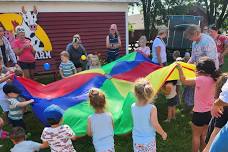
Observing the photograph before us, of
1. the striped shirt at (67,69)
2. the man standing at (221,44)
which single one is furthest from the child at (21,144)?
the man standing at (221,44)

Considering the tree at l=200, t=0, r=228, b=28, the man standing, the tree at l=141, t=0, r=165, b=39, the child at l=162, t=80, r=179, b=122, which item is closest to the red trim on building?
the man standing

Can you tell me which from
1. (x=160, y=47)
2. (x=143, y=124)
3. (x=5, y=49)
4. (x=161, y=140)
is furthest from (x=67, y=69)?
(x=143, y=124)

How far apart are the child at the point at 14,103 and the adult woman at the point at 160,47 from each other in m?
2.94

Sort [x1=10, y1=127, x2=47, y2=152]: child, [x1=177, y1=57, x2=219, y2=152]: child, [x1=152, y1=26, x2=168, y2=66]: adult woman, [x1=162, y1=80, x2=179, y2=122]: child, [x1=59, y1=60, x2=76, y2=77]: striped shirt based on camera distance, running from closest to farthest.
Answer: [x1=10, y1=127, x2=47, y2=152]: child < [x1=177, y1=57, x2=219, y2=152]: child < [x1=162, y1=80, x2=179, y2=122]: child < [x1=152, y1=26, x2=168, y2=66]: adult woman < [x1=59, y1=60, x2=76, y2=77]: striped shirt

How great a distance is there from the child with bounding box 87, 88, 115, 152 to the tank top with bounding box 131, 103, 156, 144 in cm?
28

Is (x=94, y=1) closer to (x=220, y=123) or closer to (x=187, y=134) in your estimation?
(x=187, y=134)

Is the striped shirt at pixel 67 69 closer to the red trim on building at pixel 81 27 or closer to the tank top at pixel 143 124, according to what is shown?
the tank top at pixel 143 124

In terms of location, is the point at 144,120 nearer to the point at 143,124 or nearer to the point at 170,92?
the point at 143,124

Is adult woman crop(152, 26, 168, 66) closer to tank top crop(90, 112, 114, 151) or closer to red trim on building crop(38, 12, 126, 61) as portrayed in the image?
tank top crop(90, 112, 114, 151)

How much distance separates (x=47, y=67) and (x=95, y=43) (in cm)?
277

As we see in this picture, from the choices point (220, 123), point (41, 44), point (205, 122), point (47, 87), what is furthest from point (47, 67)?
point (220, 123)

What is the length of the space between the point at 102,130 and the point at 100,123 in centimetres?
9

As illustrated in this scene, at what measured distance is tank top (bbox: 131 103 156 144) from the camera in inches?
148

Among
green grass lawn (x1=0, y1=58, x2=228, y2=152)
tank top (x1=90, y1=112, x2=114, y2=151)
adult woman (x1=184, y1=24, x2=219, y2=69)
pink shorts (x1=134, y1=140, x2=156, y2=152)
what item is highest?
adult woman (x1=184, y1=24, x2=219, y2=69)
